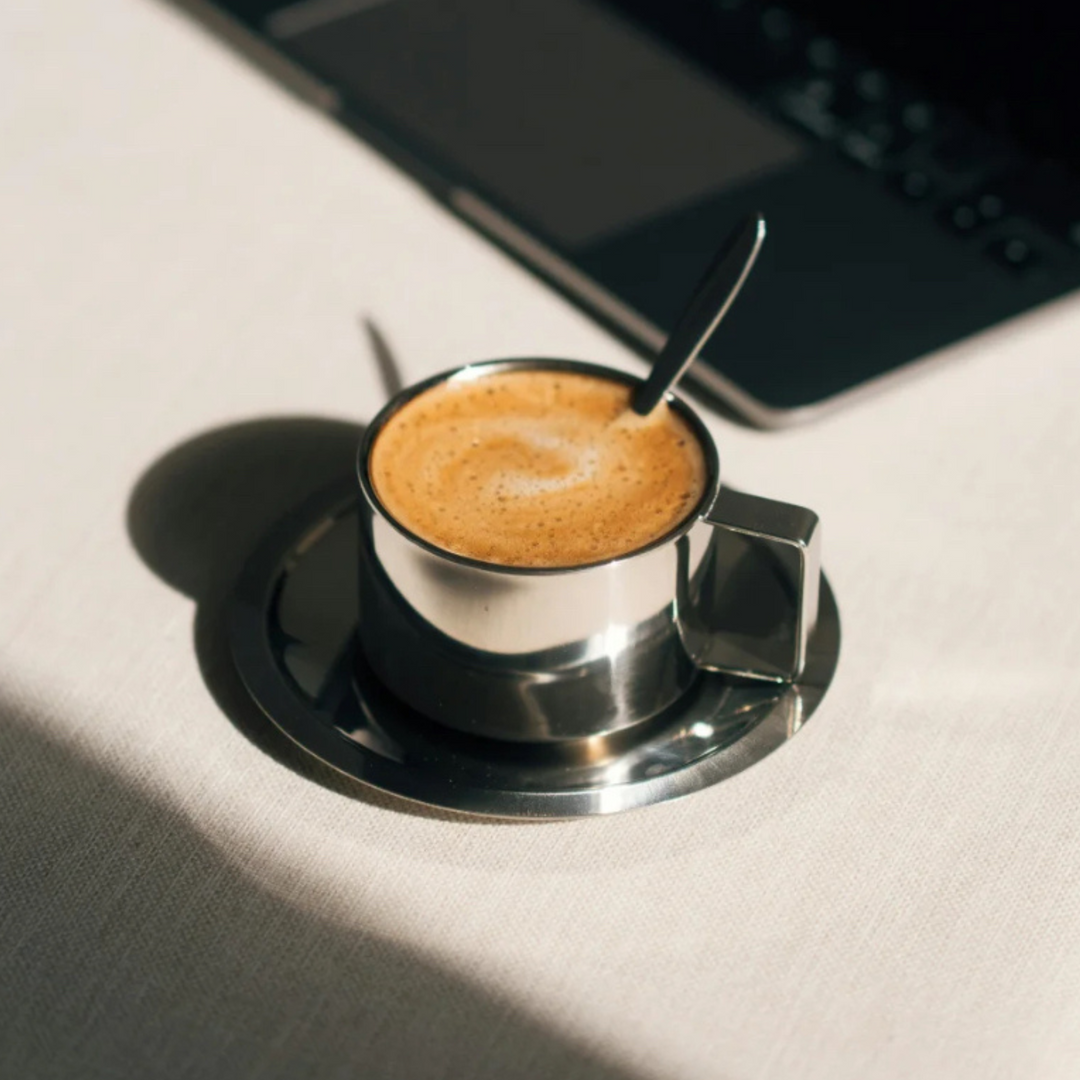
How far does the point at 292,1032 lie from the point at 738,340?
45 cm

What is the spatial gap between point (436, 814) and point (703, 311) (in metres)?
0.25

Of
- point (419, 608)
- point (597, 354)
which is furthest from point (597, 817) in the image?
point (597, 354)

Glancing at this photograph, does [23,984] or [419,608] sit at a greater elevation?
[419,608]

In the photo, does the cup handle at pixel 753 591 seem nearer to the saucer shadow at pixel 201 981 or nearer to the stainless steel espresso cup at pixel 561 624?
the stainless steel espresso cup at pixel 561 624

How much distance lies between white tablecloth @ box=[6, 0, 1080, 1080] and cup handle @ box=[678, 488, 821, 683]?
0.11ft

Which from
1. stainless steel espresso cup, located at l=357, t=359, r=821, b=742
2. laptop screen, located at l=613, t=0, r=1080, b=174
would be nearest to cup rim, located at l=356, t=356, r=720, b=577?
stainless steel espresso cup, located at l=357, t=359, r=821, b=742

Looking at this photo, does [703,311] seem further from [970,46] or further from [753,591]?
[970,46]

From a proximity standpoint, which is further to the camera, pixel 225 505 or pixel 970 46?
pixel 970 46

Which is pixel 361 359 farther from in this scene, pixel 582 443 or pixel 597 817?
pixel 597 817

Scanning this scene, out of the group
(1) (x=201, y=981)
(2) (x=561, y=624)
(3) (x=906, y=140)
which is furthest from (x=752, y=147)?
(1) (x=201, y=981)

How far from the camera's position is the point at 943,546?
71 centimetres

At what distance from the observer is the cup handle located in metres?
0.57

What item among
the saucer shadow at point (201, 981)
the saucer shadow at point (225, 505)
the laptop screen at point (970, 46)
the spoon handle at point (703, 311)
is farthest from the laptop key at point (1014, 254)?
the saucer shadow at point (201, 981)

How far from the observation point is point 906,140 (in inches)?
39.3
